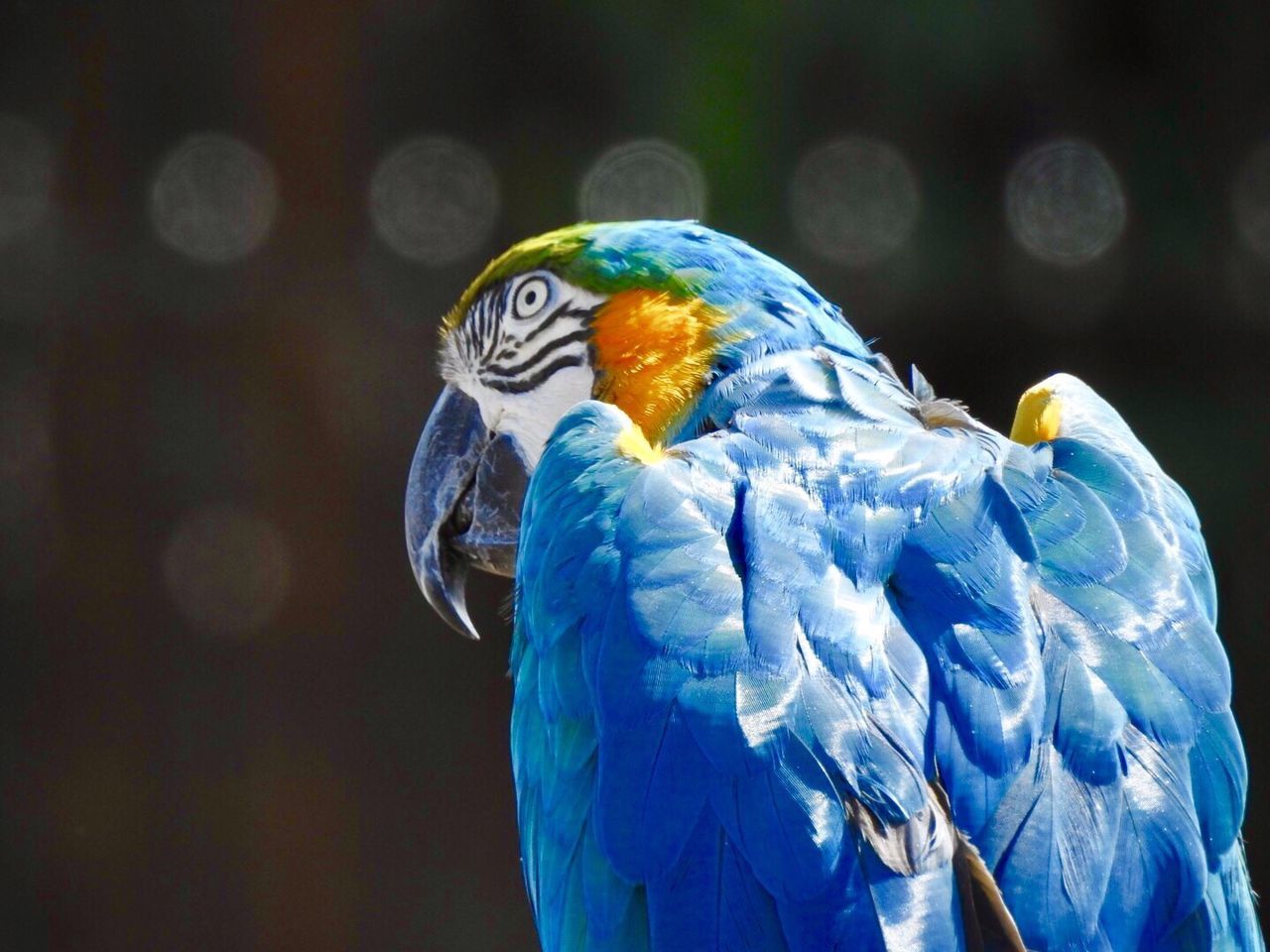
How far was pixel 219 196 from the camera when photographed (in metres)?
2.84

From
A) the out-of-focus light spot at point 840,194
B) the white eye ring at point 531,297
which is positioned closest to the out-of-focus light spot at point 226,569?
the out-of-focus light spot at point 840,194

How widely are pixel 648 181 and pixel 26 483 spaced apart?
4.20 ft

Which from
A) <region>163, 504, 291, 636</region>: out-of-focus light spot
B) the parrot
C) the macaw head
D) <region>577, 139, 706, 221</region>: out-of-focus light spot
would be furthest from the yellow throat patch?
<region>163, 504, 291, 636</region>: out-of-focus light spot

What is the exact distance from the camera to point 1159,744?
1023 millimetres

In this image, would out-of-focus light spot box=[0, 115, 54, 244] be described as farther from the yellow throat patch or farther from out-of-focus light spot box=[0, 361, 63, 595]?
the yellow throat patch

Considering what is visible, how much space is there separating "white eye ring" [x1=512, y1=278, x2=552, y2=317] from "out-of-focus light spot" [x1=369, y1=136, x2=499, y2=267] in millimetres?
1350

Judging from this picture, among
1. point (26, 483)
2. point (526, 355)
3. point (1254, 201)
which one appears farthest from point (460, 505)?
point (1254, 201)

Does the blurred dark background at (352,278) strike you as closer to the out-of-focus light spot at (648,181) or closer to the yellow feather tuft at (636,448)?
the out-of-focus light spot at (648,181)

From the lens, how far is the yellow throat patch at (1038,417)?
4.38 ft

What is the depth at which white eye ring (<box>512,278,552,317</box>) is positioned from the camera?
59.4 inches

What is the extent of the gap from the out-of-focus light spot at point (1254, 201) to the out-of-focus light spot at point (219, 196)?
1787 mm

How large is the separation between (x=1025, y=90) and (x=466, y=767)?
166 centimetres

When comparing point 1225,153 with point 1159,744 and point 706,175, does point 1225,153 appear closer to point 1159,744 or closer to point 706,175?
point 706,175

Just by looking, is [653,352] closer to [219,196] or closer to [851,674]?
[851,674]
